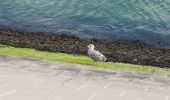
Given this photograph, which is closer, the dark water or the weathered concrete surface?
the weathered concrete surface

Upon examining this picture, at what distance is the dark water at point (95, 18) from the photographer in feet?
87.1

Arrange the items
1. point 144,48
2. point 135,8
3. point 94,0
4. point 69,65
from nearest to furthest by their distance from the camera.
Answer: point 69,65, point 144,48, point 135,8, point 94,0

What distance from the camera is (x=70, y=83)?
12445 millimetres

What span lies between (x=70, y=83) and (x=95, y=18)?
706 inches

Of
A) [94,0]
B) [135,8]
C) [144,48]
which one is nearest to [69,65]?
[144,48]

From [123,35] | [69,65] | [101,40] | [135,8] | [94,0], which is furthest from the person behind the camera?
[94,0]

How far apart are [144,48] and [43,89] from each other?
1168cm

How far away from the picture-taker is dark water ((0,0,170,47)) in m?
26.5

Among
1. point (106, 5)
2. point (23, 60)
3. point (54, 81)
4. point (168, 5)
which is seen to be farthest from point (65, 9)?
point (54, 81)

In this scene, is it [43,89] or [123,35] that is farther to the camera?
[123,35]

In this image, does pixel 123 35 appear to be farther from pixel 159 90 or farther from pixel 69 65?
pixel 159 90

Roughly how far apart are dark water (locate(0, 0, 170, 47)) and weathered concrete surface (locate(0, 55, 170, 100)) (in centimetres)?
1088

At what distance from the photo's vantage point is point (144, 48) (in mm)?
22469

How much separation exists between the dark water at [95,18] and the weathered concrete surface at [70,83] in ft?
35.7
